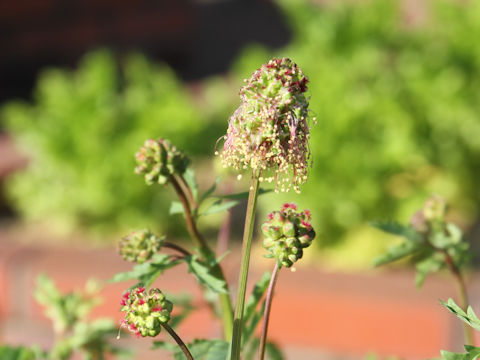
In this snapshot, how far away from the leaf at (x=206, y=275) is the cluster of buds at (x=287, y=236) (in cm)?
10

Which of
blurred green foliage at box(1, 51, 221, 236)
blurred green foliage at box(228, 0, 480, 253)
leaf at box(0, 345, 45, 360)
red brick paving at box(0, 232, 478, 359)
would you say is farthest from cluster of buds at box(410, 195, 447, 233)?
blurred green foliage at box(1, 51, 221, 236)

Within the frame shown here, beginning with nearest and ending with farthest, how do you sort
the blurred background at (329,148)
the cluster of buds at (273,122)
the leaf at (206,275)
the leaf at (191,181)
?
the cluster of buds at (273,122), the leaf at (206,275), the leaf at (191,181), the blurred background at (329,148)

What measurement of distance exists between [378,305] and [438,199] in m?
1.27

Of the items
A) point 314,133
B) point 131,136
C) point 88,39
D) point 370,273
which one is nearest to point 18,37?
point 88,39

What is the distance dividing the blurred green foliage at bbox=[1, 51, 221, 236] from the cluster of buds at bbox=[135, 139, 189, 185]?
1997 millimetres

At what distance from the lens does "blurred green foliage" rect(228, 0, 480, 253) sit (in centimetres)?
258

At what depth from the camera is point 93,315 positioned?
242 centimetres

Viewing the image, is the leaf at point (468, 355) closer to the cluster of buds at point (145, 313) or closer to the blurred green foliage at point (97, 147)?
the cluster of buds at point (145, 313)

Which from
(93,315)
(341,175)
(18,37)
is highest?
(18,37)

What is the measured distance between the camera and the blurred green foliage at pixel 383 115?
8.46 ft

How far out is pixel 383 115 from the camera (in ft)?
8.92

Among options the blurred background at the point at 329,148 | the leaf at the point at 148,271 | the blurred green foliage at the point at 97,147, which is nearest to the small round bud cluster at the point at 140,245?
the leaf at the point at 148,271

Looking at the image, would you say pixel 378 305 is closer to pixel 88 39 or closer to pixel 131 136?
pixel 131 136

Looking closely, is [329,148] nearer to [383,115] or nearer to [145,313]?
[383,115]
